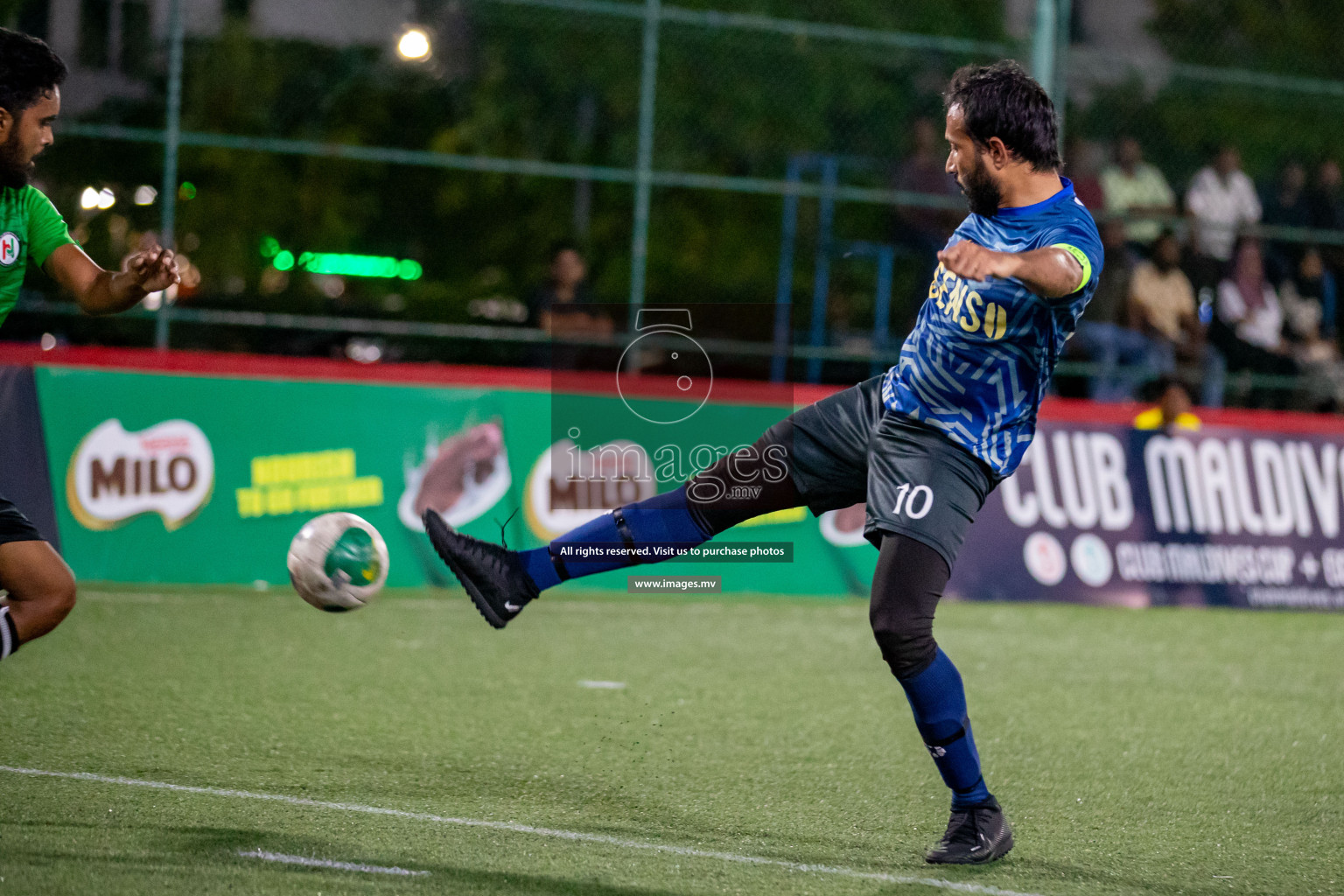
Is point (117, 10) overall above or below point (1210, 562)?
above

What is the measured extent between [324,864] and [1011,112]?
283cm

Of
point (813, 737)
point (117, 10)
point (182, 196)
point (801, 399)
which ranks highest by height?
point (117, 10)

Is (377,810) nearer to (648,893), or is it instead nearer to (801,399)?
(648,893)

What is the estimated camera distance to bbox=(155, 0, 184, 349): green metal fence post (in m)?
11.0

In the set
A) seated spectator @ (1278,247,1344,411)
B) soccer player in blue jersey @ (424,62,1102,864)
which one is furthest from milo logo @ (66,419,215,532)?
seated spectator @ (1278,247,1344,411)

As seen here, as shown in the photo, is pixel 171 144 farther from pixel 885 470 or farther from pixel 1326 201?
pixel 1326 201

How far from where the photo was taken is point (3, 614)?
4594 mm

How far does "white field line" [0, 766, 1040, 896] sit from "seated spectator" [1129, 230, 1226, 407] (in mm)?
9710

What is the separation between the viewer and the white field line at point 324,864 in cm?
419

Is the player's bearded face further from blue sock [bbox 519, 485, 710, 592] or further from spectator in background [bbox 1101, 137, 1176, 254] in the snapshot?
spectator in background [bbox 1101, 137, 1176, 254]

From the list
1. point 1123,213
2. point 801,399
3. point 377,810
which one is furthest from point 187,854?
point 1123,213

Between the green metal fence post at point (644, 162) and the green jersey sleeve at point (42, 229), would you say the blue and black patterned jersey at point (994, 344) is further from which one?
the green metal fence post at point (644, 162)

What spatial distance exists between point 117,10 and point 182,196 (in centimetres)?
172

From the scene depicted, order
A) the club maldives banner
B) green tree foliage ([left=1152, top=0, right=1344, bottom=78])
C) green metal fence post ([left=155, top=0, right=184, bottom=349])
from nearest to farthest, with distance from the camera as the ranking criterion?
1. the club maldives banner
2. green metal fence post ([left=155, top=0, right=184, bottom=349])
3. green tree foliage ([left=1152, top=0, right=1344, bottom=78])
